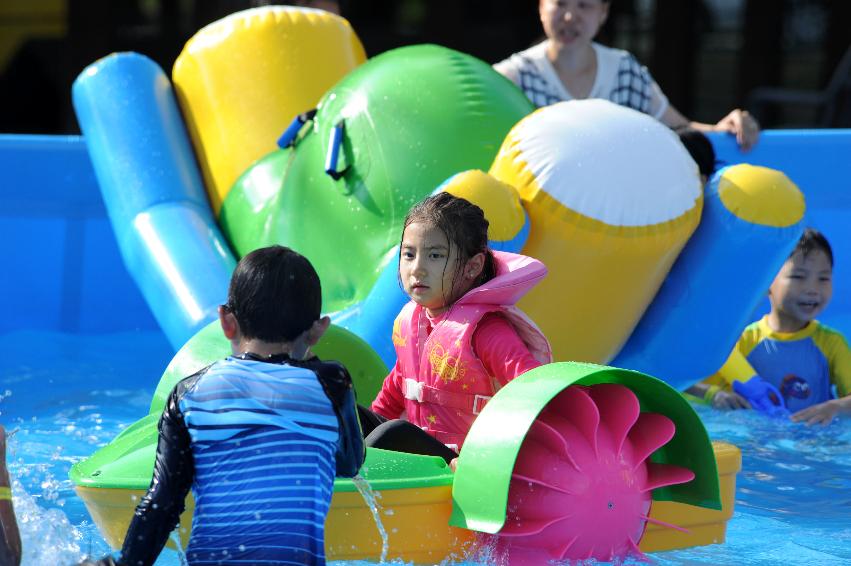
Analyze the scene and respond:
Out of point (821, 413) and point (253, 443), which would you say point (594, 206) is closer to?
point (821, 413)

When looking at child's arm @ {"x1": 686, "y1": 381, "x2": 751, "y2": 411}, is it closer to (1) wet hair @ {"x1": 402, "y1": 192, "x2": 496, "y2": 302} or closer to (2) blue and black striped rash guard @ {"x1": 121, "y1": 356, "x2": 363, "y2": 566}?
(1) wet hair @ {"x1": 402, "y1": 192, "x2": 496, "y2": 302}

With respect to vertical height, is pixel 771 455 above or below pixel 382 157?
below

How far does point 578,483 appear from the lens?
2.34 m

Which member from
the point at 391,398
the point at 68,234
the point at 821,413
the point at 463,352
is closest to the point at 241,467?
the point at 463,352

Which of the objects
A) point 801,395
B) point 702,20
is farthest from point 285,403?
point 702,20

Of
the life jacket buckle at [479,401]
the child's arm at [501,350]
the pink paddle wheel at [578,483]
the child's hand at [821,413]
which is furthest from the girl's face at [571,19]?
the pink paddle wheel at [578,483]

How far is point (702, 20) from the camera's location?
10672 mm

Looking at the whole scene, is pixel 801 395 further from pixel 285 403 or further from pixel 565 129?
pixel 285 403

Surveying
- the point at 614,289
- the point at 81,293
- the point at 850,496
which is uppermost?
the point at 614,289

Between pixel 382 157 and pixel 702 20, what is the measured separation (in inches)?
293

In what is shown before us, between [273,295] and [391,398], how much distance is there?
976mm

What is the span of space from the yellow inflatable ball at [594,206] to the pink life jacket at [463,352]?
63cm

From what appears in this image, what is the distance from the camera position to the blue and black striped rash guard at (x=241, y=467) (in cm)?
200

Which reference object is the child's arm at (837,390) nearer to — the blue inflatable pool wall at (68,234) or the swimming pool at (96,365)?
the swimming pool at (96,365)
